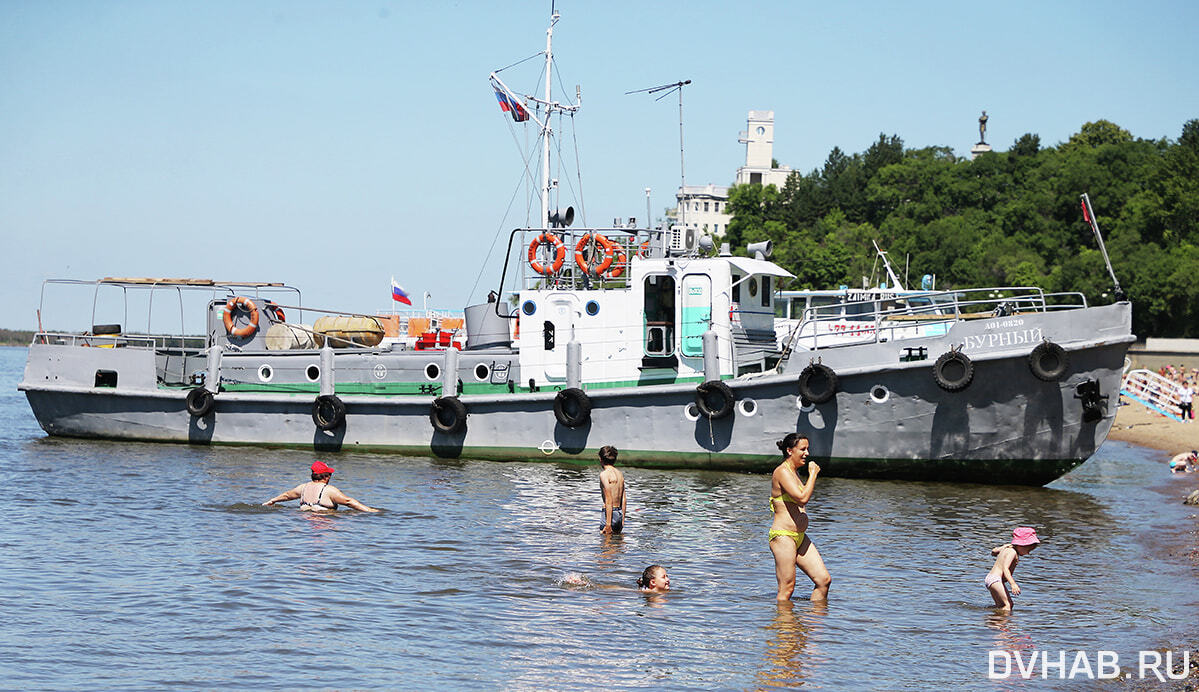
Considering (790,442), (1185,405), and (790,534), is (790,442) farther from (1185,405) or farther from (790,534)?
(1185,405)

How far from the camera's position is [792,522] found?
10.8 meters

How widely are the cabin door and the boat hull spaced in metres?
1.19

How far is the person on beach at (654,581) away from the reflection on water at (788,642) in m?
1.24

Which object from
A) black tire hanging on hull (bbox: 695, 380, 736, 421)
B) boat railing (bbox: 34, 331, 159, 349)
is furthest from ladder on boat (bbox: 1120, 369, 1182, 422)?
boat railing (bbox: 34, 331, 159, 349)

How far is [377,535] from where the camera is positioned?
15383 millimetres

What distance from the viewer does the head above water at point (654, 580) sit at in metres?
12.0

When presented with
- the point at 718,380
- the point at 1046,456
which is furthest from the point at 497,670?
the point at 1046,456

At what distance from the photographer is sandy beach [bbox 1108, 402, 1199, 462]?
107 ft

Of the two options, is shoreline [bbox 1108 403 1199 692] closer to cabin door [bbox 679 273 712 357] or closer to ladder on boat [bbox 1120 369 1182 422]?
ladder on boat [bbox 1120 369 1182 422]

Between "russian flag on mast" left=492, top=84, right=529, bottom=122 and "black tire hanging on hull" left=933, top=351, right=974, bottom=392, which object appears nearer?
"black tire hanging on hull" left=933, top=351, right=974, bottom=392

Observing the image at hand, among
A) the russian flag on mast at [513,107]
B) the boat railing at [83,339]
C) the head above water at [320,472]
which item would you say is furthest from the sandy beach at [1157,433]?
the boat railing at [83,339]

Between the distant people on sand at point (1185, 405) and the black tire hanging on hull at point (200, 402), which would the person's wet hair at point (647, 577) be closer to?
the black tire hanging on hull at point (200, 402)

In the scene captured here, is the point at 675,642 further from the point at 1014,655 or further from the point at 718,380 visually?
the point at 718,380

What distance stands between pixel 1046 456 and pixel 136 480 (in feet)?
49.5
